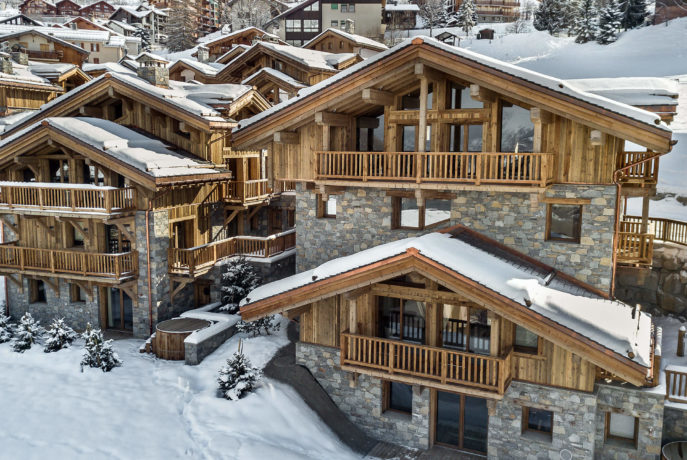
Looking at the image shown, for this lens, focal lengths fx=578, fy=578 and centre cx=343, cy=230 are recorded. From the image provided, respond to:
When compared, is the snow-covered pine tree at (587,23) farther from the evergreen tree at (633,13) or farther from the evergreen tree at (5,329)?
the evergreen tree at (5,329)

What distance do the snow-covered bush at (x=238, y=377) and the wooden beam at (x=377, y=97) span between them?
27.6 ft

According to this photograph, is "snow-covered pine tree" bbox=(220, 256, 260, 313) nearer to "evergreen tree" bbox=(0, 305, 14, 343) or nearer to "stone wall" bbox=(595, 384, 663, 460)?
"evergreen tree" bbox=(0, 305, 14, 343)

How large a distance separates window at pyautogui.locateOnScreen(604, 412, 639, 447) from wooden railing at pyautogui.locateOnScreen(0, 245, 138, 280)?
16.2 m

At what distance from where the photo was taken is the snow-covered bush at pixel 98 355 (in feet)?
60.3

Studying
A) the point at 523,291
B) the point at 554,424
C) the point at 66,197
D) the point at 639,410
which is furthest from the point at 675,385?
the point at 66,197

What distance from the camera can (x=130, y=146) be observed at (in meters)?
21.9

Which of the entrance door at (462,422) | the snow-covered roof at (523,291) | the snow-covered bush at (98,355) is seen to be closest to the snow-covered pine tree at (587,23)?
the snow-covered roof at (523,291)

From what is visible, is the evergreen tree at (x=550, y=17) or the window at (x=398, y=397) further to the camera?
the evergreen tree at (x=550, y=17)

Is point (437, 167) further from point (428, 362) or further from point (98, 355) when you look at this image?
point (98, 355)

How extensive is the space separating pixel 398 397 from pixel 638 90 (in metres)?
11.7

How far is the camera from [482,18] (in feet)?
289

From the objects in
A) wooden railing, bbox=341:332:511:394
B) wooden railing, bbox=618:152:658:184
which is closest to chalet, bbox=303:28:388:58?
wooden railing, bbox=618:152:658:184

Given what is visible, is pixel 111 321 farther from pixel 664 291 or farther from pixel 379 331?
pixel 664 291

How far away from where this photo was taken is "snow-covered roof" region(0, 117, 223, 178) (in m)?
20.3
